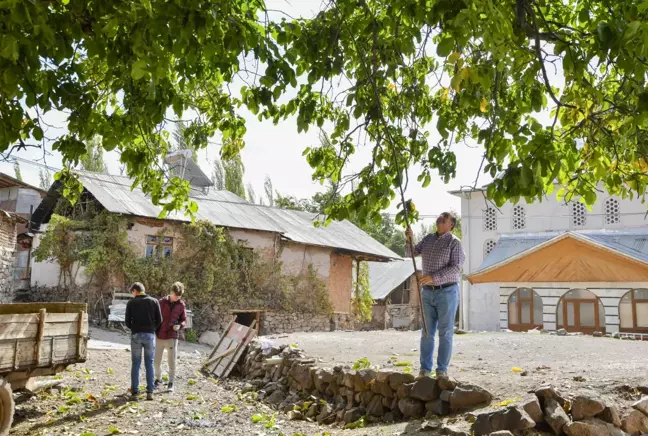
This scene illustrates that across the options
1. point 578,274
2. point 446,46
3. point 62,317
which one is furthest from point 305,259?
point 446,46

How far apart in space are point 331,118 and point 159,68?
3.40 m

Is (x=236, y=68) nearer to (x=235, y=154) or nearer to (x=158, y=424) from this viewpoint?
(x=235, y=154)

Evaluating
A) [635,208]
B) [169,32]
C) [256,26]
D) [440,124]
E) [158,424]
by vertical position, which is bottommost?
[158,424]

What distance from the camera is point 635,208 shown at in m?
26.0

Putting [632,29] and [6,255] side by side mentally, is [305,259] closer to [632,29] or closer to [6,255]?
[6,255]

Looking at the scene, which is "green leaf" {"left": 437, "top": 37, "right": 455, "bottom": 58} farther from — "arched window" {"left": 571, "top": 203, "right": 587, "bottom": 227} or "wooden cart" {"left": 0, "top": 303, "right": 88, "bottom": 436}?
"arched window" {"left": 571, "top": 203, "right": 587, "bottom": 227}

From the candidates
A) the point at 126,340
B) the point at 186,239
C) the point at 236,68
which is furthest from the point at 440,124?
the point at 186,239

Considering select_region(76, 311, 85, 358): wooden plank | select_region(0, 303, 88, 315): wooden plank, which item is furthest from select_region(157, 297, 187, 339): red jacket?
select_region(76, 311, 85, 358): wooden plank

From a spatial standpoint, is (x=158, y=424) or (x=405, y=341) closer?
(x=158, y=424)

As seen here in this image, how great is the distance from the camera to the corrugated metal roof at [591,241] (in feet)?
67.9

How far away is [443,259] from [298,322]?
19.7 m

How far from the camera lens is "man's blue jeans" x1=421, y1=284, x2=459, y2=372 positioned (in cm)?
677

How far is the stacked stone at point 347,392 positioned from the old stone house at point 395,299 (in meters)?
22.0

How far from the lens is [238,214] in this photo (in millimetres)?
26125
